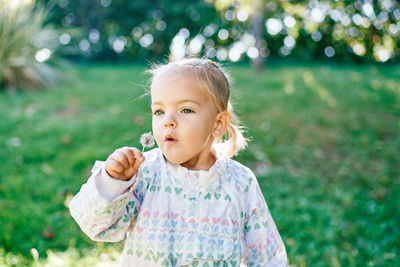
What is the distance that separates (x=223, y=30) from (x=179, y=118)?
34.6 ft

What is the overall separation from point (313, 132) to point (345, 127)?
0.46 m

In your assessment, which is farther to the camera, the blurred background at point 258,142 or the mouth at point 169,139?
the blurred background at point 258,142

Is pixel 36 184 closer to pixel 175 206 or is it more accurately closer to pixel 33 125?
pixel 33 125

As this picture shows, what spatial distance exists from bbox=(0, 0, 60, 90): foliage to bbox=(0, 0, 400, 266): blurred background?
0.02 m

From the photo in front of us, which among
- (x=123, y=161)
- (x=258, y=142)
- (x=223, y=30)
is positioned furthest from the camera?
(x=223, y=30)

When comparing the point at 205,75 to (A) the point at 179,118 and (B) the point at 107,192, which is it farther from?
(B) the point at 107,192

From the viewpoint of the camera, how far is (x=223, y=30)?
37.9 ft

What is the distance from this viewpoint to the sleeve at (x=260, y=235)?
62.7 inches

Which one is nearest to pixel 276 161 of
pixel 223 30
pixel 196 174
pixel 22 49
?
pixel 196 174

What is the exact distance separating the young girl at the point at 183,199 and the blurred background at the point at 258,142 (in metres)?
0.40

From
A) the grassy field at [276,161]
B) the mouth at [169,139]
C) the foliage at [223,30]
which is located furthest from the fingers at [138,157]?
the foliage at [223,30]

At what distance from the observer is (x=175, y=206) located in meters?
1.50

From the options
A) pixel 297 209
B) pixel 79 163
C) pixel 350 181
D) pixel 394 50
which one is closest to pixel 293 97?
pixel 350 181

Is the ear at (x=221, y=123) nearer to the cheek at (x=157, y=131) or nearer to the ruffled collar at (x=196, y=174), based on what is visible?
the ruffled collar at (x=196, y=174)
